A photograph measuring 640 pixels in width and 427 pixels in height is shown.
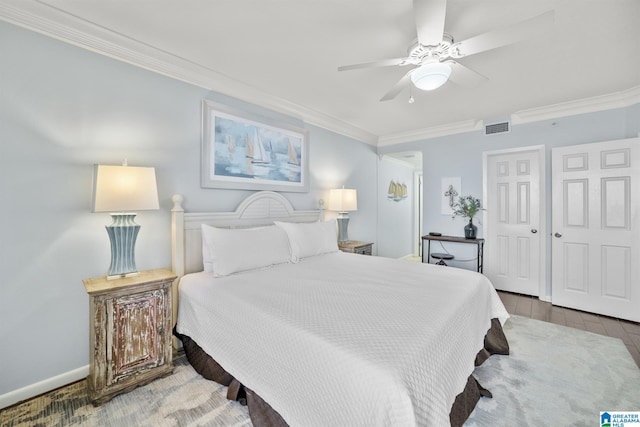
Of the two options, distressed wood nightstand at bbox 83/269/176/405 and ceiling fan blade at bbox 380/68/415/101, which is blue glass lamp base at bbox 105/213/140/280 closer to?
distressed wood nightstand at bbox 83/269/176/405

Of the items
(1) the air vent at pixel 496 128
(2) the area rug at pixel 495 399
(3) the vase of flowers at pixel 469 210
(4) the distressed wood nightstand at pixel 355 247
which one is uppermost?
(1) the air vent at pixel 496 128

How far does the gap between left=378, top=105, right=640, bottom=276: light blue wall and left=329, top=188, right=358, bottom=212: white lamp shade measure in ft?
5.29

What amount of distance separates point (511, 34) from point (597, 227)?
9.79 feet

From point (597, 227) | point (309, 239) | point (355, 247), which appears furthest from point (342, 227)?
point (597, 227)

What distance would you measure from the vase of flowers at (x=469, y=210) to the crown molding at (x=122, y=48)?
303 centimetres

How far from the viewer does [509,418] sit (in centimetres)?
157

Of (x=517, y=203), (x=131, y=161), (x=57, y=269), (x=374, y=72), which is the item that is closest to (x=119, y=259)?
(x=57, y=269)

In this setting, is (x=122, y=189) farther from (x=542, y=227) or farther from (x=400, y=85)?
(x=542, y=227)

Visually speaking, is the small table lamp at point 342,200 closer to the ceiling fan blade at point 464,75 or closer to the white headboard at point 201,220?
the white headboard at point 201,220

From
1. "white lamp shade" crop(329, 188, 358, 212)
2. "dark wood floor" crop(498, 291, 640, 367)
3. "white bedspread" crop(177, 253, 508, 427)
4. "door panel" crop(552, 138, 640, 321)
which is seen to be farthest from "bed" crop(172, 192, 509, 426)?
"door panel" crop(552, 138, 640, 321)

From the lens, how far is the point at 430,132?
4.54 metres

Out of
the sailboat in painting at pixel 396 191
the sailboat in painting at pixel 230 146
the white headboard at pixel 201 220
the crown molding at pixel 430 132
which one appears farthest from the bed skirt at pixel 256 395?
the sailboat in painting at pixel 396 191

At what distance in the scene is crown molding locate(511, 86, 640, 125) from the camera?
10.0 feet

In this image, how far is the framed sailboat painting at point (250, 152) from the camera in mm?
2652
